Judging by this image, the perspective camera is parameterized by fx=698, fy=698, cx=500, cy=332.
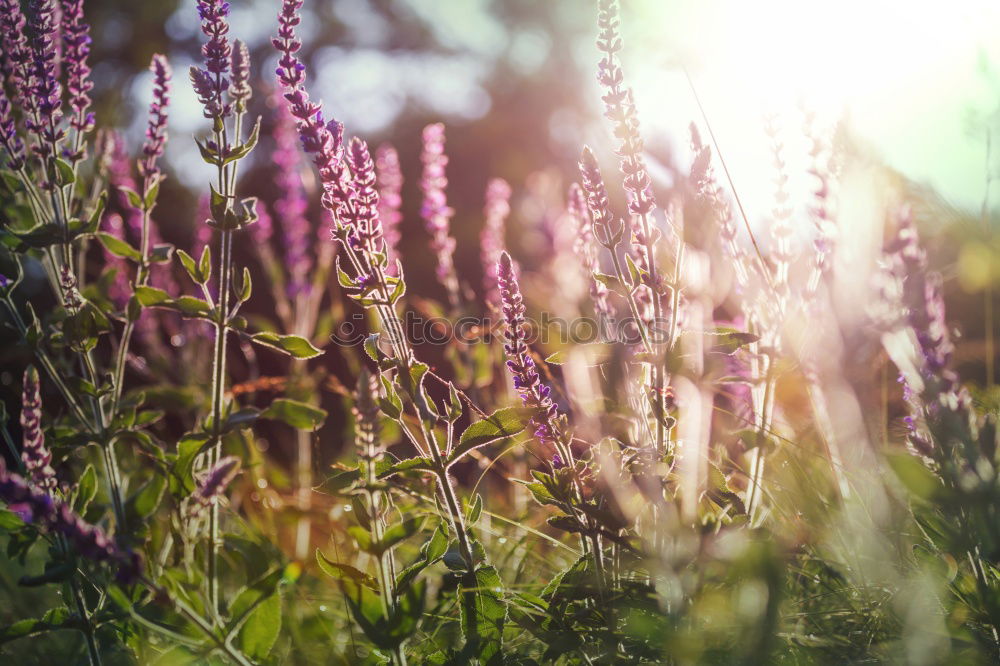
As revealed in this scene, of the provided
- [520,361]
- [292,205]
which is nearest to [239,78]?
[520,361]

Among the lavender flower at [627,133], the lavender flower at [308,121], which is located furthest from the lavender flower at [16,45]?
the lavender flower at [627,133]

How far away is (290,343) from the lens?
1.54 m

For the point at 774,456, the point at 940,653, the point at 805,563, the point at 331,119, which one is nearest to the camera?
the point at 940,653

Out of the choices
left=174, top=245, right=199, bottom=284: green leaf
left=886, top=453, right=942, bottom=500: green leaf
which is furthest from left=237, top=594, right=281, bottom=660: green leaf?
left=886, top=453, right=942, bottom=500: green leaf

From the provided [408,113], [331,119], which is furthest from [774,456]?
[408,113]

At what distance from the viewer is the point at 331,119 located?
139 centimetres

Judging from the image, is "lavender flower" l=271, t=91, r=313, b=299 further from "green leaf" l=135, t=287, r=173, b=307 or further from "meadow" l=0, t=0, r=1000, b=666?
"green leaf" l=135, t=287, r=173, b=307

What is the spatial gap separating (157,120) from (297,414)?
855 mm

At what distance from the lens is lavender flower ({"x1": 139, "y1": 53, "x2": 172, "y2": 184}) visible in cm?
174

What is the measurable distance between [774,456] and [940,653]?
0.76m

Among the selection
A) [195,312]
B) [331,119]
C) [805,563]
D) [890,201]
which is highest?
[331,119]

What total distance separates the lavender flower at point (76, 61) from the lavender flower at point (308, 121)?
0.65 meters

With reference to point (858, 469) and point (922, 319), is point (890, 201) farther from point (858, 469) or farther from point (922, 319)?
point (858, 469)

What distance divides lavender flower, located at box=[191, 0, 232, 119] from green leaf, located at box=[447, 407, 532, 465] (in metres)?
0.85
